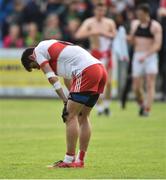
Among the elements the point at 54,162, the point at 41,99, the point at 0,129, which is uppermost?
the point at 54,162

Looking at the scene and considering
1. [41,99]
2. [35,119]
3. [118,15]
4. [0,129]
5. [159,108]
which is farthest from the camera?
[41,99]

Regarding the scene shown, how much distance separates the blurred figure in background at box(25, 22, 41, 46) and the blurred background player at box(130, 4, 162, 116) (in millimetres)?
7594

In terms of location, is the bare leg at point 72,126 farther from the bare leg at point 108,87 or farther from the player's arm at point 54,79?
the bare leg at point 108,87

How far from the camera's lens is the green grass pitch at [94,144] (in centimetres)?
1195

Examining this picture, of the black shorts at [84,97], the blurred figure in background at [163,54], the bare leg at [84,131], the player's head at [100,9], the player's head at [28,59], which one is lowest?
the blurred figure in background at [163,54]

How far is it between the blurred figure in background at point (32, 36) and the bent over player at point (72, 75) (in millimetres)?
17467

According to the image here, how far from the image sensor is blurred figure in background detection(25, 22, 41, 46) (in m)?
30.1

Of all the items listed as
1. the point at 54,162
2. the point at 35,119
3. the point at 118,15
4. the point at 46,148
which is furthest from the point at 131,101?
the point at 54,162

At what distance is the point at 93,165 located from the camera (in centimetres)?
1270

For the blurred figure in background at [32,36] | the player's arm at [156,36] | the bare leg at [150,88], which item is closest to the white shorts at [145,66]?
the bare leg at [150,88]

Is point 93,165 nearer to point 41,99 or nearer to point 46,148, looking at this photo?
point 46,148

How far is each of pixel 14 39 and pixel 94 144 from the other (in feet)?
49.2

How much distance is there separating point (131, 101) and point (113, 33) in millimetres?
6020

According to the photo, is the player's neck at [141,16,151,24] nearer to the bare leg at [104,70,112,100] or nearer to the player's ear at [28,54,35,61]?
the bare leg at [104,70,112,100]
